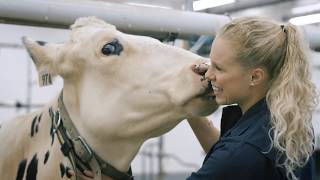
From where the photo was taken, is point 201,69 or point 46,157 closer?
point 201,69

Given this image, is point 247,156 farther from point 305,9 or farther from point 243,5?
point 305,9

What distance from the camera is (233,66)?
1.10m

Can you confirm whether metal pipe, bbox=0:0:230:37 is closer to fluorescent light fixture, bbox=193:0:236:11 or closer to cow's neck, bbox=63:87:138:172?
cow's neck, bbox=63:87:138:172

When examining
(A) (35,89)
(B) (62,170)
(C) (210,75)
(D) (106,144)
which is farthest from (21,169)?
(A) (35,89)

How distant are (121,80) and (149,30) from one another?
37 centimetres

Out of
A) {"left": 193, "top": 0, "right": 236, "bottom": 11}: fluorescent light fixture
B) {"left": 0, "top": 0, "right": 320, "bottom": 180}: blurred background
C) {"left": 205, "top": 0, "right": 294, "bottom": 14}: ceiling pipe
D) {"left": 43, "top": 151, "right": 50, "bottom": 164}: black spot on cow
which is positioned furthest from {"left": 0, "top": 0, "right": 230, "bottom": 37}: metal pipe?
{"left": 205, "top": 0, "right": 294, "bottom": 14}: ceiling pipe

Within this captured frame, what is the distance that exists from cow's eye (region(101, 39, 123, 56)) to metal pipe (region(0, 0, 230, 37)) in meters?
0.25

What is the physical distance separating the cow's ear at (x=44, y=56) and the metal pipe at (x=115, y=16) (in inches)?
3.9

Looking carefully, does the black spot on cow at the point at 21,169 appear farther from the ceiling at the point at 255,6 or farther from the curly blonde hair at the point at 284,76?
the ceiling at the point at 255,6

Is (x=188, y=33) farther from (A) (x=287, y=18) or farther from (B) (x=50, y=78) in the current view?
(A) (x=287, y=18)

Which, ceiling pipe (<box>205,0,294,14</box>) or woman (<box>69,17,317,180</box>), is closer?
woman (<box>69,17,317,180</box>)

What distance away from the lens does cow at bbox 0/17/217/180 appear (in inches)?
52.3

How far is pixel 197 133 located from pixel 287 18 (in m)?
7.46

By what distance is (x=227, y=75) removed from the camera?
3.62ft
